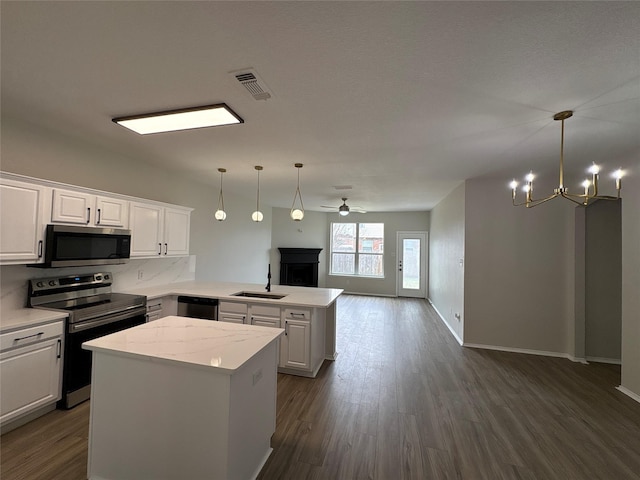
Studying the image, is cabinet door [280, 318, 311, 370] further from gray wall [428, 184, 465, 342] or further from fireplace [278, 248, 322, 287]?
fireplace [278, 248, 322, 287]

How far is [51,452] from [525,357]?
16.9 ft

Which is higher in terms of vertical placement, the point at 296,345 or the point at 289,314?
the point at 289,314

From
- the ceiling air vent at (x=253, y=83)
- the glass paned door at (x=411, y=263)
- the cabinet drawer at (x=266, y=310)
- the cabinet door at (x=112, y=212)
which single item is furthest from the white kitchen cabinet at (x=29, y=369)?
the glass paned door at (x=411, y=263)

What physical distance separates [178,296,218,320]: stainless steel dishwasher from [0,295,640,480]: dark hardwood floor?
1.21m

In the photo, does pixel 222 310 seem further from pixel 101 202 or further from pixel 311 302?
pixel 101 202

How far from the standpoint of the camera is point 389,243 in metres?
8.41

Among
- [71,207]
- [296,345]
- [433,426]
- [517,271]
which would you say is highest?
[71,207]

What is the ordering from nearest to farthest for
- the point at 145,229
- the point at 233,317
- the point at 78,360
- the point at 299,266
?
1. the point at 78,360
2. the point at 233,317
3. the point at 145,229
4. the point at 299,266

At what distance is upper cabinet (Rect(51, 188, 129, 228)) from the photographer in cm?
256

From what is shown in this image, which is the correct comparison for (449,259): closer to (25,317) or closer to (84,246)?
(84,246)

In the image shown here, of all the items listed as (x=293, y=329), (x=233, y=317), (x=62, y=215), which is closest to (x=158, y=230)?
(x=62, y=215)

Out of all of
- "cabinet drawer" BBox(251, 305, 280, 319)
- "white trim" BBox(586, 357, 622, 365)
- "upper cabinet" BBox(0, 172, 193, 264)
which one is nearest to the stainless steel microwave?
"upper cabinet" BBox(0, 172, 193, 264)

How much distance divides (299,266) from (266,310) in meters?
5.12

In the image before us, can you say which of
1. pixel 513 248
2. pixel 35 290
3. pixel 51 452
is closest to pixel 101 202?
pixel 35 290
